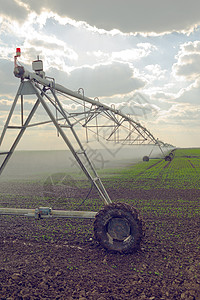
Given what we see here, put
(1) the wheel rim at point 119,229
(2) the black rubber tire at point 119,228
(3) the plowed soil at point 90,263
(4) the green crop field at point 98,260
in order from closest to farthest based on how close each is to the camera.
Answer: (3) the plowed soil at point 90,263, (4) the green crop field at point 98,260, (2) the black rubber tire at point 119,228, (1) the wheel rim at point 119,229

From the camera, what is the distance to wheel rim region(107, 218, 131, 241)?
653 cm

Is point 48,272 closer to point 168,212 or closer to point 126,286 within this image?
point 126,286

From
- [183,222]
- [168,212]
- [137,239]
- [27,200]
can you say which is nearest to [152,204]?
[168,212]

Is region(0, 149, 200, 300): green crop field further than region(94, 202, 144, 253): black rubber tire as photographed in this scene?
No

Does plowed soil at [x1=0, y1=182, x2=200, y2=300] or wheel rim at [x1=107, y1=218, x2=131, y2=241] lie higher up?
wheel rim at [x1=107, y1=218, x2=131, y2=241]

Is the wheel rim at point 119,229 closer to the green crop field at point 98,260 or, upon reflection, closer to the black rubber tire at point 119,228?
the black rubber tire at point 119,228

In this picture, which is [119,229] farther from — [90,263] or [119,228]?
[90,263]

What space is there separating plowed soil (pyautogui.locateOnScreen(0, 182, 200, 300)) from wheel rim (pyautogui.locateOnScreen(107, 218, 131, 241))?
0.46 m

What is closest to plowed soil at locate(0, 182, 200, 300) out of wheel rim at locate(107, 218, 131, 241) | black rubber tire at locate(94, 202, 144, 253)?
black rubber tire at locate(94, 202, 144, 253)

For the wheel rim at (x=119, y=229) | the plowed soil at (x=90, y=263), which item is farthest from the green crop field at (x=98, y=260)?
the wheel rim at (x=119, y=229)

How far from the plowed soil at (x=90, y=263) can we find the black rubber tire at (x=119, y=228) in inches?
9.8

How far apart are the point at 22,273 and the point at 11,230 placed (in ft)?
11.6

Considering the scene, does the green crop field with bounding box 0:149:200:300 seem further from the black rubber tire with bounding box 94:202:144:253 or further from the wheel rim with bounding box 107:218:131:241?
the wheel rim with bounding box 107:218:131:241

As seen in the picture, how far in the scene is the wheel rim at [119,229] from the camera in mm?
6531
